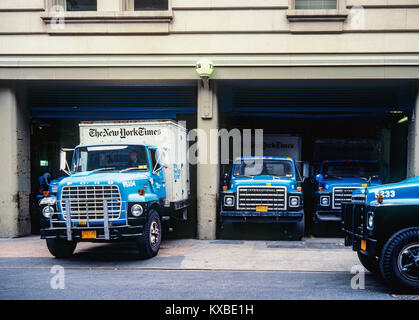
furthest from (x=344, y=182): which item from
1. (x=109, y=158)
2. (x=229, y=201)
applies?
(x=109, y=158)

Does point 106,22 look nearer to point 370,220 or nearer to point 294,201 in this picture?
point 294,201

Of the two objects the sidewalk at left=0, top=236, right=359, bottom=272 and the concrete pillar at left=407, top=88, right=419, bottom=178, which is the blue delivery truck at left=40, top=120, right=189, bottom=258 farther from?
the concrete pillar at left=407, top=88, right=419, bottom=178

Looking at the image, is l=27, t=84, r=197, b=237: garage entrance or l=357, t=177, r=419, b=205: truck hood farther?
l=27, t=84, r=197, b=237: garage entrance

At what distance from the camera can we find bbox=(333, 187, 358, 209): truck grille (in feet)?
37.3

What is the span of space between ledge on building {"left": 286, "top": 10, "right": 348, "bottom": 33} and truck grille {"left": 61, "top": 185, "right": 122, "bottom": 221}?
6807 millimetres

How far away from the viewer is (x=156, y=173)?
9.50m

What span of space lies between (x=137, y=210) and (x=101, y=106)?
19.8 feet

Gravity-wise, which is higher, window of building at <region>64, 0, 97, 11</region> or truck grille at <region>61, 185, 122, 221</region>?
window of building at <region>64, 0, 97, 11</region>

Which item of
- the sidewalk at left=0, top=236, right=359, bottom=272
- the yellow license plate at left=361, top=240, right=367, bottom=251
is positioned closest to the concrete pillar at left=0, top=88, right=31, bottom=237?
the sidewalk at left=0, top=236, right=359, bottom=272

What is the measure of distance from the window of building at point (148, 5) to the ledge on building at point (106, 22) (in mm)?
709

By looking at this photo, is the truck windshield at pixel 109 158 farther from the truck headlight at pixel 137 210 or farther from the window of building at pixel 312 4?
the window of building at pixel 312 4

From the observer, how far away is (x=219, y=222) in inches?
462

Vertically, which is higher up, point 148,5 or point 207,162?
point 148,5

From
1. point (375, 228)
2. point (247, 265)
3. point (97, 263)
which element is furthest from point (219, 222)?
point (375, 228)
